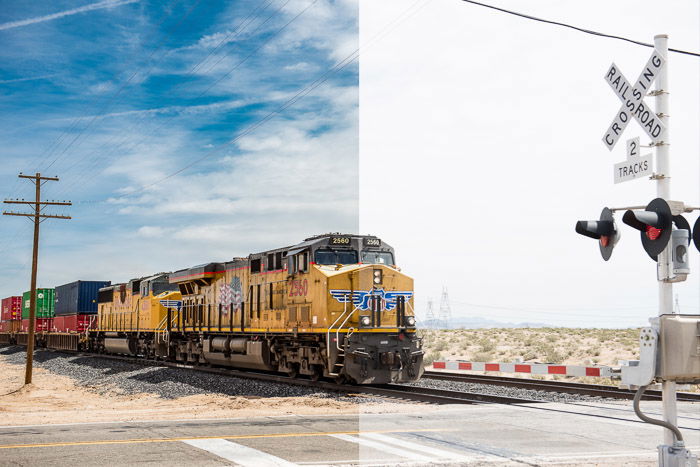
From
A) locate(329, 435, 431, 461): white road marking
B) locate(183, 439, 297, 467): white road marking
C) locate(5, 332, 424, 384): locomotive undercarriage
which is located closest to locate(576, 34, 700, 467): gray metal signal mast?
locate(329, 435, 431, 461): white road marking

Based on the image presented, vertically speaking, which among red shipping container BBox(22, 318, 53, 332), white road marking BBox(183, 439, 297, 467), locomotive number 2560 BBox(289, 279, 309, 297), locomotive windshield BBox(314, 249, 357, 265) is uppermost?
locomotive windshield BBox(314, 249, 357, 265)

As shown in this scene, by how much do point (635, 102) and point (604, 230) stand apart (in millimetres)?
1491

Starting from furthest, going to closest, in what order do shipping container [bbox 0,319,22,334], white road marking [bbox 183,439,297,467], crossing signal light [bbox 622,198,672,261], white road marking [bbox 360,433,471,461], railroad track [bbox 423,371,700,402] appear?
shipping container [bbox 0,319,22,334] < railroad track [bbox 423,371,700,402] < white road marking [bbox 360,433,471,461] < white road marking [bbox 183,439,297,467] < crossing signal light [bbox 622,198,672,261]

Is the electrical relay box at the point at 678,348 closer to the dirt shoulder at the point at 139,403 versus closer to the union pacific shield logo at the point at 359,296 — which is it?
the dirt shoulder at the point at 139,403

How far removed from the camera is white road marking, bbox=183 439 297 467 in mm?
9000

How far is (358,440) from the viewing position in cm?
1069

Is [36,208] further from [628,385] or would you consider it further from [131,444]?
[628,385]

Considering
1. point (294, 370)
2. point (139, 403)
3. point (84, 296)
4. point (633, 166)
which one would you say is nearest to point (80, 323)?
point (84, 296)

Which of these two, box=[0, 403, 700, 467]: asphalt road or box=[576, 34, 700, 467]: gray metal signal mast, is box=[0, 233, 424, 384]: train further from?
box=[576, 34, 700, 467]: gray metal signal mast

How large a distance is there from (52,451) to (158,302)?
82.2 feet

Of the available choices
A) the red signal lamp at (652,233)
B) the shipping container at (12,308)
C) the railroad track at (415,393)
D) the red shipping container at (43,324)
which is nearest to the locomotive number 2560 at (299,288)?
the railroad track at (415,393)

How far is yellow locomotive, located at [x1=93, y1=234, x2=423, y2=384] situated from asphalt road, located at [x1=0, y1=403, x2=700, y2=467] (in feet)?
16.1

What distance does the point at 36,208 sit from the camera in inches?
1253

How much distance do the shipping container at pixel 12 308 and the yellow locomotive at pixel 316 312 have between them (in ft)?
138
